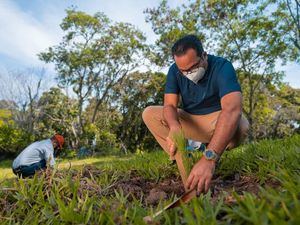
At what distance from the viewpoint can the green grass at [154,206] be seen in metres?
0.94

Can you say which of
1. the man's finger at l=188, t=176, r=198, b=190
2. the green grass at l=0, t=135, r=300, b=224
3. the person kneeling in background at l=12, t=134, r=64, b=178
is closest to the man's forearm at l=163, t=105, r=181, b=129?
the green grass at l=0, t=135, r=300, b=224

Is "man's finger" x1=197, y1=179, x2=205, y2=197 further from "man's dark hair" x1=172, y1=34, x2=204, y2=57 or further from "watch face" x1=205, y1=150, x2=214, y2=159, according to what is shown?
"man's dark hair" x1=172, y1=34, x2=204, y2=57

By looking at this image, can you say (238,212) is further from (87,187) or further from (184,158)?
(87,187)

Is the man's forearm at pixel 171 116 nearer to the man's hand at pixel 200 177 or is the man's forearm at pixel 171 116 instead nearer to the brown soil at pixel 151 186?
the brown soil at pixel 151 186

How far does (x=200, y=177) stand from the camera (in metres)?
1.55

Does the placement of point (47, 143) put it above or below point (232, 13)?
below

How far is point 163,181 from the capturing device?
2467 millimetres

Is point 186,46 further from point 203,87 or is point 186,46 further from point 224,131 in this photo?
point 224,131

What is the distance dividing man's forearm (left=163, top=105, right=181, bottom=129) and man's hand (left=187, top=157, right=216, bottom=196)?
0.78m

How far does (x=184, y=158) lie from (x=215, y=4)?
1685 cm

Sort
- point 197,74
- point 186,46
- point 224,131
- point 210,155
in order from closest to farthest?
point 210,155, point 224,131, point 186,46, point 197,74

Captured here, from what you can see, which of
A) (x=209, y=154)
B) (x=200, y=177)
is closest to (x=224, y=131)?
(x=209, y=154)

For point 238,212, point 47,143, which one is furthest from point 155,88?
point 238,212

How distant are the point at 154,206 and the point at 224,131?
0.56m
